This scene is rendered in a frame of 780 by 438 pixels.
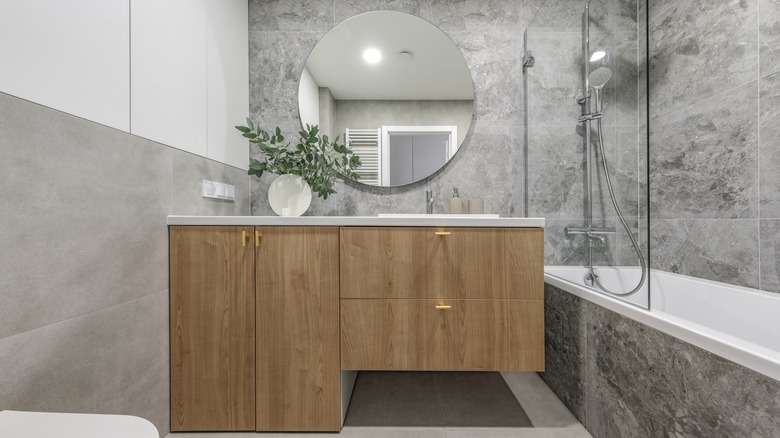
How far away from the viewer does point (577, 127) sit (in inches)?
60.0

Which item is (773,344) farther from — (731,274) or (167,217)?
(167,217)

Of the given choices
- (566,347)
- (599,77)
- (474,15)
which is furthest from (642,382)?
(474,15)

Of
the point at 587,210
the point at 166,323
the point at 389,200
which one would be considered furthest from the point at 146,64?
the point at 587,210

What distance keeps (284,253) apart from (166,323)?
51cm

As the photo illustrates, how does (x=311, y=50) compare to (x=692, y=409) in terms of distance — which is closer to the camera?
(x=692, y=409)

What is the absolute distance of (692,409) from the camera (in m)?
0.83

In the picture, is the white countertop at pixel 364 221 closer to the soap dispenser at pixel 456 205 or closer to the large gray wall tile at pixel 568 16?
the soap dispenser at pixel 456 205

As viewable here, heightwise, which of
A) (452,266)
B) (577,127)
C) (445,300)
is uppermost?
(577,127)

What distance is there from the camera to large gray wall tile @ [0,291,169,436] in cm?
77

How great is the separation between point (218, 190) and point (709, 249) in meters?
2.38

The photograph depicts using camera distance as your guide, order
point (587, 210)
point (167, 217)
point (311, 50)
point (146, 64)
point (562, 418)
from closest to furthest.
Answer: point (146, 64) < point (167, 217) < point (562, 418) < point (587, 210) < point (311, 50)

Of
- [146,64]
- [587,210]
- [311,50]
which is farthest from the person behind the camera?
[311,50]

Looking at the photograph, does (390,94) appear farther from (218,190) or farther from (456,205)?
(218,190)

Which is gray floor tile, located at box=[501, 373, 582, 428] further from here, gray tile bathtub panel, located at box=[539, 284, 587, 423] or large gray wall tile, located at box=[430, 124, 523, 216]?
large gray wall tile, located at box=[430, 124, 523, 216]
